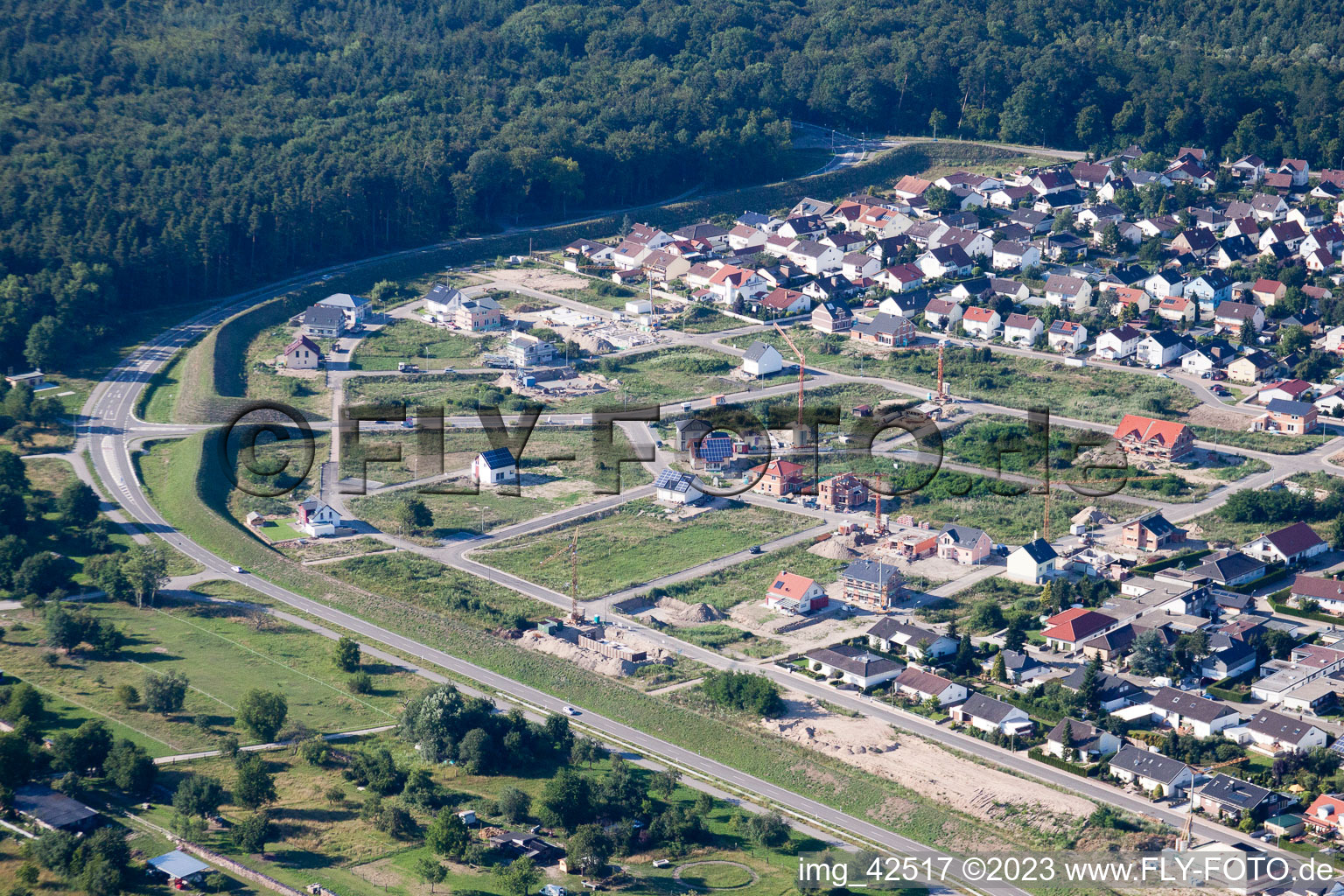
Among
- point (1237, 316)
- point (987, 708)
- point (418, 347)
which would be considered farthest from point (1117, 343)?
point (987, 708)

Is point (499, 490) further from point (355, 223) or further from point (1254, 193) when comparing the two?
point (1254, 193)

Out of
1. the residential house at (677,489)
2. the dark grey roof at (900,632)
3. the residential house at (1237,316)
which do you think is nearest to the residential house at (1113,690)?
the dark grey roof at (900,632)

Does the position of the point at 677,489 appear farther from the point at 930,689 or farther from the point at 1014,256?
the point at 1014,256

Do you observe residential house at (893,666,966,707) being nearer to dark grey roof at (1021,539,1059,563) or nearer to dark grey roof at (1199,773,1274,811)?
dark grey roof at (1199,773,1274,811)

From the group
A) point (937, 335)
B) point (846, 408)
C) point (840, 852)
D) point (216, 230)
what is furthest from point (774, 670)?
point (216, 230)

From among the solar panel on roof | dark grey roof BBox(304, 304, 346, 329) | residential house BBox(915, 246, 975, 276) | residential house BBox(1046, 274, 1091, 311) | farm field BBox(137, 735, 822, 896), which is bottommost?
farm field BBox(137, 735, 822, 896)

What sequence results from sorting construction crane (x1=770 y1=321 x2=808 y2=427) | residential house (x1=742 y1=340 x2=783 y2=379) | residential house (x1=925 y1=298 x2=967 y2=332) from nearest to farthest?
construction crane (x1=770 y1=321 x2=808 y2=427), residential house (x1=742 y1=340 x2=783 y2=379), residential house (x1=925 y1=298 x2=967 y2=332)

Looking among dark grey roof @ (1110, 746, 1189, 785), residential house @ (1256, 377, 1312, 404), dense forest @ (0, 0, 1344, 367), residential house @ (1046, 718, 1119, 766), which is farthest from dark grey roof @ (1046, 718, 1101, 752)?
dense forest @ (0, 0, 1344, 367)
